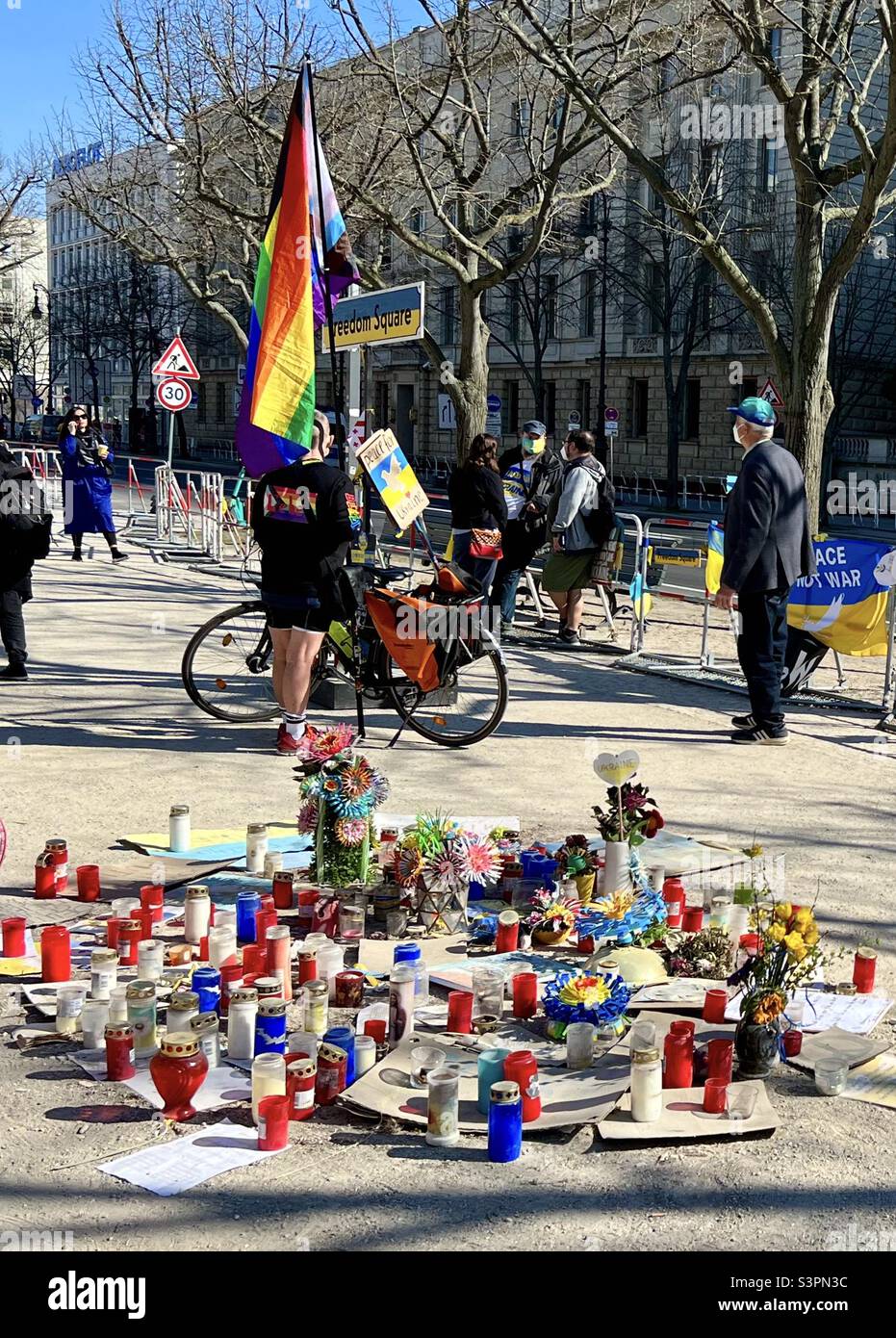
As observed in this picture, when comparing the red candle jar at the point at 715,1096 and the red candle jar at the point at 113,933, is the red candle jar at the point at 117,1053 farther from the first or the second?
the red candle jar at the point at 715,1096

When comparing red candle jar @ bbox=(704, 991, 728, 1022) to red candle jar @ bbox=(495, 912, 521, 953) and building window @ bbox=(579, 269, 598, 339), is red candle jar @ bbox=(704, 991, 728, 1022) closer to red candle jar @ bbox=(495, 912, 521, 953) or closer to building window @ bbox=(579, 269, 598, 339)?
red candle jar @ bbox=(495, 912, 521, 953)

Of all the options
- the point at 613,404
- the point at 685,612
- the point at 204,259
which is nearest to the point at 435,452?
the point at 613,404

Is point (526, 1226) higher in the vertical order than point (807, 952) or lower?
lower

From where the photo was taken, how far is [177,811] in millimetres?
6383

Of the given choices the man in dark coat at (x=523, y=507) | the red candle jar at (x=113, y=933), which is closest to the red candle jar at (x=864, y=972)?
the red candle jar at (x=113, y=933)

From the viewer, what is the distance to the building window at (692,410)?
1970 inches

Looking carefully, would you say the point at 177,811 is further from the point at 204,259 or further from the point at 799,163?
the point at 204,259

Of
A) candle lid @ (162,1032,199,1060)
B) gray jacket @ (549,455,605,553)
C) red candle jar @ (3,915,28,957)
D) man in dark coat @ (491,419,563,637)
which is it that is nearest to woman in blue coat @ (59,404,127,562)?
man in dark coat @ (491,419,563,637)

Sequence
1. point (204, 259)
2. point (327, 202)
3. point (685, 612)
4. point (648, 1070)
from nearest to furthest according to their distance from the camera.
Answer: point (648, 1070), point (327, 202), point (685, 612), point (204, 259)

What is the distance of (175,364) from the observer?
2217cm

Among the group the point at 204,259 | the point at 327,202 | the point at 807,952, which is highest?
the point at 204,259

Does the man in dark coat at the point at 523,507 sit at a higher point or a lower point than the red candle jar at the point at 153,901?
higher

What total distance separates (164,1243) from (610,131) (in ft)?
35.1

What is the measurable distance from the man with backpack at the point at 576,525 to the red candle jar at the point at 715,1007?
8444 mm
